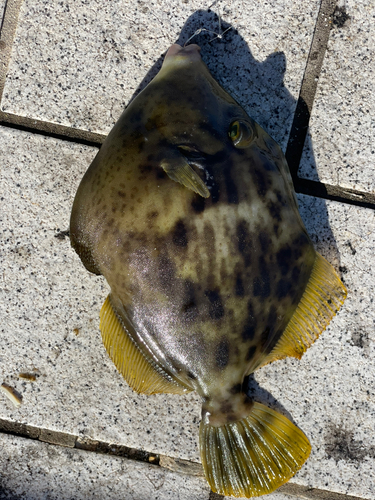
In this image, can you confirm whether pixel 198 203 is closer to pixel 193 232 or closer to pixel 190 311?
pixel 193 232

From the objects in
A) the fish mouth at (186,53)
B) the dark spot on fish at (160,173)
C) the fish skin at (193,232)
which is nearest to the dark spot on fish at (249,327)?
the fish skin at (193,232)

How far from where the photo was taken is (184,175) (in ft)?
5.38

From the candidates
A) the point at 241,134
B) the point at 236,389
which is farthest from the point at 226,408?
the point at 241,134

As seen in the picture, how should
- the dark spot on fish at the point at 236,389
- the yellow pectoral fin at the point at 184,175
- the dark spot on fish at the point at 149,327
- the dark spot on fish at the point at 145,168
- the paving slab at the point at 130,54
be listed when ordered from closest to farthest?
the yellow pectoral fin at the point at 184,175 → the dark spot on fish at the point at 145,168 → the dark spot on fish at the point at 149,327 → the dark spot on fish at the point at 236,389 → the paving slab at the point at 130,54

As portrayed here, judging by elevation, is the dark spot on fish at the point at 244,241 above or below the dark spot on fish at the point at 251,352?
above

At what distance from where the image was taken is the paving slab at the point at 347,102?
2.34 meters

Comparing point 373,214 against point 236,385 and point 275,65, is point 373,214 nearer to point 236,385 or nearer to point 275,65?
point 275,65

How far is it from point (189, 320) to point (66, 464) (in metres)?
1.37

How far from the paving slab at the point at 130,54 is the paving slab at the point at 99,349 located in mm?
288

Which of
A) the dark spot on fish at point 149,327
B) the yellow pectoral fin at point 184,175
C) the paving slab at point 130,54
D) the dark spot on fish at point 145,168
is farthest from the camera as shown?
the paving slab at point 130,54

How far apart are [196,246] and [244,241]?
22 centimetres

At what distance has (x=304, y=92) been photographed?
2.35 meters

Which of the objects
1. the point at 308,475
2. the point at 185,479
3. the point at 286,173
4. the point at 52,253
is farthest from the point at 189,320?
the point at 308,475

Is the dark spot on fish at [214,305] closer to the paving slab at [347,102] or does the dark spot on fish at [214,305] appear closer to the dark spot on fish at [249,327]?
the dark spot on fish at [249,327]
